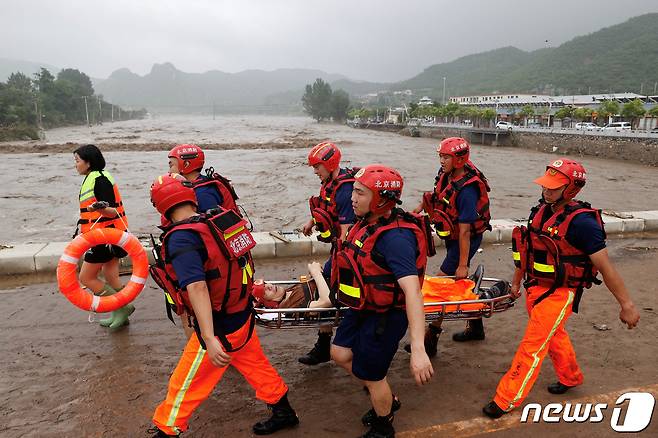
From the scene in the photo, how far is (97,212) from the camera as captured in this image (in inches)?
175

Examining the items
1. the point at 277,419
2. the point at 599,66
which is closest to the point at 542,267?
the point at 277,419

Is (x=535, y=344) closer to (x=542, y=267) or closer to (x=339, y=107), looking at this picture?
(x=542, y=267)

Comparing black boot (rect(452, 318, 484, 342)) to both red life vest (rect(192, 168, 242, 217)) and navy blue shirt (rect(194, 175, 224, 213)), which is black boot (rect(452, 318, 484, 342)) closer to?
red life vest (rect(192, 168, 242, 217))

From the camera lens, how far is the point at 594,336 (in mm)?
4723

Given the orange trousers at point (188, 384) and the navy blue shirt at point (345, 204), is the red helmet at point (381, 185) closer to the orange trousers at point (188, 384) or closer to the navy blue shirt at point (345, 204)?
the orange trousers at point (188, 384)

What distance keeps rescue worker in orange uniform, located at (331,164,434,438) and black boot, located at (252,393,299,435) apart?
0.64 metres

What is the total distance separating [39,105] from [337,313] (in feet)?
293

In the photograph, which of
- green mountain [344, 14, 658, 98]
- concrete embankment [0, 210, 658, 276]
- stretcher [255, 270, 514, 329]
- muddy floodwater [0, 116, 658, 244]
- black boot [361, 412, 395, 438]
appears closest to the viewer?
black boot [361, 412, 395, 438]

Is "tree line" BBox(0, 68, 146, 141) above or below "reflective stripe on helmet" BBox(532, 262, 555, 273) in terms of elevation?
above

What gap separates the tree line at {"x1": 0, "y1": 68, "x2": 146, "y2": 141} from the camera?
176ft

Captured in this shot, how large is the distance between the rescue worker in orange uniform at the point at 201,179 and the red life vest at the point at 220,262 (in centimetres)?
135

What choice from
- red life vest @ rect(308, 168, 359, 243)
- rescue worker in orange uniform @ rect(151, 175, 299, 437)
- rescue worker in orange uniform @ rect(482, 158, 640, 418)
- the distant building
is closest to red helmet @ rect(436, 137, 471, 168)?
red life vest @ rect(308, 168, 359, 243)

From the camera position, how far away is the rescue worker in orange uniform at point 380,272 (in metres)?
2.51

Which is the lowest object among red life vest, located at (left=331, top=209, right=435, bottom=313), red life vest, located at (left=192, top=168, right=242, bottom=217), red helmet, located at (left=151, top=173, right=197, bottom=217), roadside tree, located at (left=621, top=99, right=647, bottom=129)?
red life vest, located at (left=331, top=209, right=435, bottom=313)
